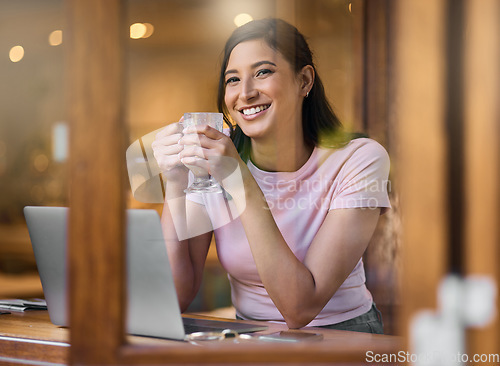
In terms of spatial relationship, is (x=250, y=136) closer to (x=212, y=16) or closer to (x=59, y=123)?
(x=212, y=16)

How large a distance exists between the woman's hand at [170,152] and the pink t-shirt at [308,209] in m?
0.11

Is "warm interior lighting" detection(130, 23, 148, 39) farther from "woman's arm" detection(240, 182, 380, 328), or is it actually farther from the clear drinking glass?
"woman's arm" detection(240, 182, 380, 328)

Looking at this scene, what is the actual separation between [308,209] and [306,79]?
45cm

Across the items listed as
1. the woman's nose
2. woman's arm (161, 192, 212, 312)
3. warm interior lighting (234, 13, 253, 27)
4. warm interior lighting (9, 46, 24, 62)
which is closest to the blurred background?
warm interior lighting (9, 46, 24, 62)

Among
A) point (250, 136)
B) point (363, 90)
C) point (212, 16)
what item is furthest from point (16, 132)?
point (250, 136)

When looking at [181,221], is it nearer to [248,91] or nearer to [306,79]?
[248,91]

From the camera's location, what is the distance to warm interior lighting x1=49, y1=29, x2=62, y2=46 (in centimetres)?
504

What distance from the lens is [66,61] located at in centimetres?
94

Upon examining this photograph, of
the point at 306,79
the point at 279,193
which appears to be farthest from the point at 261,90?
the point at 279,193

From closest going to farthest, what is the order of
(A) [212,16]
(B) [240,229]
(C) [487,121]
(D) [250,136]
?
(C) [487,121] → (B) [240,229] → (D) [250,136] → (A) [212,16]

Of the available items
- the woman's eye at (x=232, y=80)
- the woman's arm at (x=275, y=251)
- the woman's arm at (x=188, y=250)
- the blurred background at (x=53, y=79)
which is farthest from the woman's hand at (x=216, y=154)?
the blurred background at (x=53, y=79)

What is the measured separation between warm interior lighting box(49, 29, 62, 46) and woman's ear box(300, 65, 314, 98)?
3.48 metres

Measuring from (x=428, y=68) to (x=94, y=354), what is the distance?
0.60m

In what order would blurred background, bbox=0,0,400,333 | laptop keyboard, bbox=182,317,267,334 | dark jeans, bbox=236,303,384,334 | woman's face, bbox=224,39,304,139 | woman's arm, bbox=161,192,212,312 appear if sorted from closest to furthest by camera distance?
laptop keyboard, bbox=182,317,267,334
dark jeans, bbox=236,303,384,334
woman's arm, bbox=161,192,212,312
woman's face, bbox=224,39,304,139
blurred background, bbox=0,0,400,333
